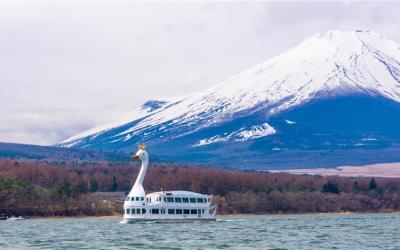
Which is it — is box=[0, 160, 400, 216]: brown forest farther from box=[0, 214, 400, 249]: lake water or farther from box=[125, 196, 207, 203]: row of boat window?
box=[0, 214, 400, 249]: lake water

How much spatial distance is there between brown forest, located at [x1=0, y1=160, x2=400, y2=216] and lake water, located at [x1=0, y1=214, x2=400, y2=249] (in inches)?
1072

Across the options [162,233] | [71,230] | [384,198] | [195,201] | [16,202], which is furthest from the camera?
[384,198]

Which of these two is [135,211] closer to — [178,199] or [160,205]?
[160,205]

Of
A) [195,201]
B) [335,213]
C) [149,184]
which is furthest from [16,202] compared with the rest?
[335,213]

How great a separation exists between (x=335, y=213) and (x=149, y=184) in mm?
27947

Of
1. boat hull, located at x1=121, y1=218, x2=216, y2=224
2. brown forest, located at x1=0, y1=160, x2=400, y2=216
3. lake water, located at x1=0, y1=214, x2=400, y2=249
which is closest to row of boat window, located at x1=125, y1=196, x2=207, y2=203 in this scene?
boat hull, located at x1=121, y1=218, x2=216, y2=224

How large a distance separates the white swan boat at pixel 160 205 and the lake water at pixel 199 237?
5.71 m

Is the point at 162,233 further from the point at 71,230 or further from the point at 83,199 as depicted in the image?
the point at 83,199

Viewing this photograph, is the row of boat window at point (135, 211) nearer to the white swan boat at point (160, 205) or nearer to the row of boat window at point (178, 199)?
the white swan boat at point (160, 205)

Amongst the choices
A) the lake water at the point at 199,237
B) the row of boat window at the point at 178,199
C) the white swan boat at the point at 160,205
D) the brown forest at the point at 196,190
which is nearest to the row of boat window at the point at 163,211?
the white swan boat at the point at 160,205

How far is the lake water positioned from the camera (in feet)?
248

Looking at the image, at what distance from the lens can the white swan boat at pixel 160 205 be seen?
11450 centimetres

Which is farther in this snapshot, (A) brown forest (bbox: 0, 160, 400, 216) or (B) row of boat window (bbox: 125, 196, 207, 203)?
(A) brown forest (bbox: 0, 160, 400, 216)

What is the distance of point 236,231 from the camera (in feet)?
313
